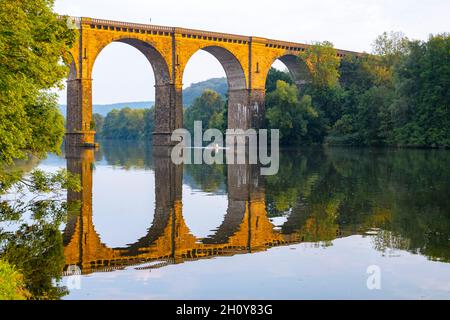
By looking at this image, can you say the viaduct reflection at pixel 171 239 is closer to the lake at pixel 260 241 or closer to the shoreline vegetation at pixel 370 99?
the lake at pixel 260 241

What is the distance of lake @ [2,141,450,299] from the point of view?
8.56 meters

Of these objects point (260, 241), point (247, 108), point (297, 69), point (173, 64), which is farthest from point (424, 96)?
point (260, 241)

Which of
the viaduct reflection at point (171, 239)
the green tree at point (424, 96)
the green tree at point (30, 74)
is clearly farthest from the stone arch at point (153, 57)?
the green tree at point (30, 74)

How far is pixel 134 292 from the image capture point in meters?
8.30

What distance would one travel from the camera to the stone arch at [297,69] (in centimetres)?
6638

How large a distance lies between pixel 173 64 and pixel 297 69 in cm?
1866

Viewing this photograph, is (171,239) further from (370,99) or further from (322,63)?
(322,63)

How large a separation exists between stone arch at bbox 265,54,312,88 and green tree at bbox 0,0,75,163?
5210 cm

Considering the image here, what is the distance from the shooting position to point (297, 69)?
68312 mm

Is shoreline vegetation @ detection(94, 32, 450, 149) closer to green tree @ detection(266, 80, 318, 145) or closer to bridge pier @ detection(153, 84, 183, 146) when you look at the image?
green tree @ detection(266, 80, 318, 145)

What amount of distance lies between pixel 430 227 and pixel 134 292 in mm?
7477

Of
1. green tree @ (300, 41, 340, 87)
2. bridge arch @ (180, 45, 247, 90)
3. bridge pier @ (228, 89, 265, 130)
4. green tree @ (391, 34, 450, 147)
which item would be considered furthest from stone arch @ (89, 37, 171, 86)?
green tree @ (391, 34, 450, 147)
